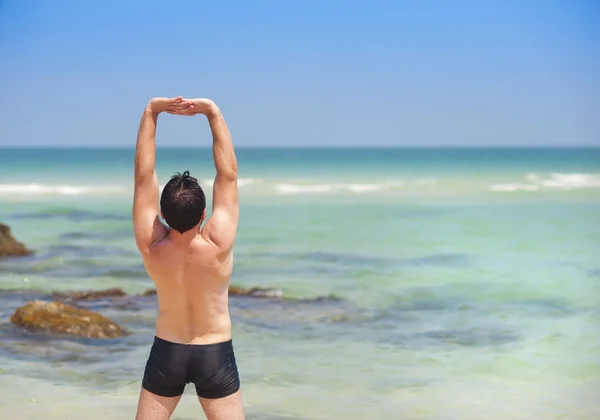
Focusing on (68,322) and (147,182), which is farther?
(68,322)

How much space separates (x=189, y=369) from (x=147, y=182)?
0.65 metres

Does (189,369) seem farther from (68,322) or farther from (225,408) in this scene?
(68,322)

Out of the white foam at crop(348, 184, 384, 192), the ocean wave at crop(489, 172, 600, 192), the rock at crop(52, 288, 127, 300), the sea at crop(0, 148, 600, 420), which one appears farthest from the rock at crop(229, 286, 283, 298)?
the white foam at crop(348, 184, 384, 192)

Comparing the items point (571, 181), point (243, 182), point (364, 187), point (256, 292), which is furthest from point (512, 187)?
point (256, 292)

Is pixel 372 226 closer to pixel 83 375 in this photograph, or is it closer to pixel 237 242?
pixel 237 242

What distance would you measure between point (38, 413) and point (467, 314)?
4.63m

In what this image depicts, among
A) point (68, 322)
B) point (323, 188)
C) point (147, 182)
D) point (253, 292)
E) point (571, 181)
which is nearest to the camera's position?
point (147, 182)

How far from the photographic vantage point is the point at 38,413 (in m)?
5.02

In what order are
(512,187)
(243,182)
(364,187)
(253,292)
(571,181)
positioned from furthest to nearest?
1. (571,181)
2. (243,182)
3. (364,187)
4. (512,187)
5. (253,292)

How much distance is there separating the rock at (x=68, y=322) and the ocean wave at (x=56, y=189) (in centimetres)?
1892

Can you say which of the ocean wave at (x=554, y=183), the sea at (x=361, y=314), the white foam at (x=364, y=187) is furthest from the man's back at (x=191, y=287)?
the white foam at (x=364, y=187)

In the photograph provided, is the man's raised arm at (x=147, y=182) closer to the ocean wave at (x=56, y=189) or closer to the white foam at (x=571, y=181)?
the ocean wave at (x=56, y=189)

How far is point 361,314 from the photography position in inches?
321

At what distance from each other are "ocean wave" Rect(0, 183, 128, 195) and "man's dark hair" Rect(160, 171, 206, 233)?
77.1ft
